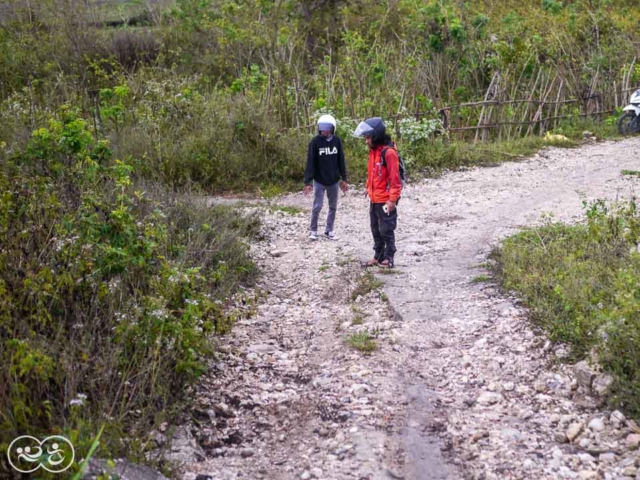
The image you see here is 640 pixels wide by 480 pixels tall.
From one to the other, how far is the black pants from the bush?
2.26 m

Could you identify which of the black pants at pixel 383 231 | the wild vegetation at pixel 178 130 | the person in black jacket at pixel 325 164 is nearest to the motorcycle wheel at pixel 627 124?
the wild vegetation at pixel 178 130

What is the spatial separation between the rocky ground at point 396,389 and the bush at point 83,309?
0.39m

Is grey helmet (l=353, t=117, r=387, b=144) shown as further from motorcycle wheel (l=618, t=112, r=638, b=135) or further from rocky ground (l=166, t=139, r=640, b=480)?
motorcycle wheel (l=618, t=112, r=638, b=135)

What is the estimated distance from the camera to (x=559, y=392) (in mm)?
4527

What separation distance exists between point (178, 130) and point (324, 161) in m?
4.27

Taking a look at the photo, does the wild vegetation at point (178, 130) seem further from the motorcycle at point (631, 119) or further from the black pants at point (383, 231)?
the black pants at point (383, 231)

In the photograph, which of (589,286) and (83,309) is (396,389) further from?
(83,309)

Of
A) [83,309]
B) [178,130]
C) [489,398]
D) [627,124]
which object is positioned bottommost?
[489,398]

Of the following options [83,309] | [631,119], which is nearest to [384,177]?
[83,309]

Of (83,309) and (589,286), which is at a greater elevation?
(83,309)

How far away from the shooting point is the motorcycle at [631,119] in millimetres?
14516

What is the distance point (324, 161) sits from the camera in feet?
27.3

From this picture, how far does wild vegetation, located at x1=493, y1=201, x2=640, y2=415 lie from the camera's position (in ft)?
13.8

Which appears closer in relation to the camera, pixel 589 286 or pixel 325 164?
pixel 589 286
